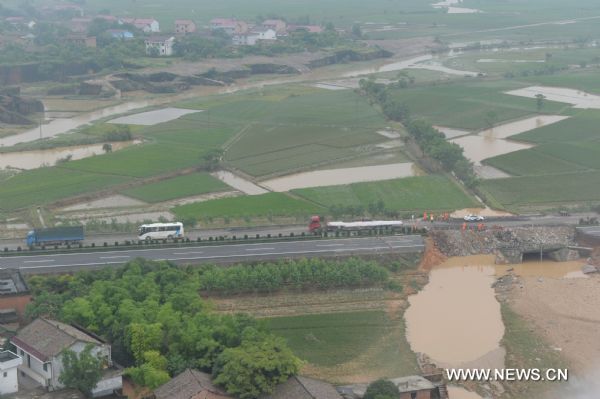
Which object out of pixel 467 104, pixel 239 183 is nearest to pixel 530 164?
pixel 239 183

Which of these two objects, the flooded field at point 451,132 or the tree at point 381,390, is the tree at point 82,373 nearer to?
the tree at point 381,390

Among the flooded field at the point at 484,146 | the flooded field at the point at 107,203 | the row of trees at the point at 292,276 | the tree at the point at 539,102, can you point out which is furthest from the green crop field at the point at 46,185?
the tree at the point at 539,102

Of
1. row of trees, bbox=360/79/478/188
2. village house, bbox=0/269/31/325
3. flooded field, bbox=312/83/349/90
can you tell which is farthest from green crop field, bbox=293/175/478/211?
flooded field, bbox=312/83/349/90

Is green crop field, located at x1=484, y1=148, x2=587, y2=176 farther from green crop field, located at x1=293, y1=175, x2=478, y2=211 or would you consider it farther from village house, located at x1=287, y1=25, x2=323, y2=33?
village house, located at x1=287, y1=25, x2=323, y2=33

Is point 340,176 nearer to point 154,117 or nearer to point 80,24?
point 154,117

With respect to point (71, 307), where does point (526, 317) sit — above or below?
below

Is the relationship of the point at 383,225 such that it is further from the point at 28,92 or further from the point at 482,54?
the point at 482,54

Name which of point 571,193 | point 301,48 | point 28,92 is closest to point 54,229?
point 571,193
